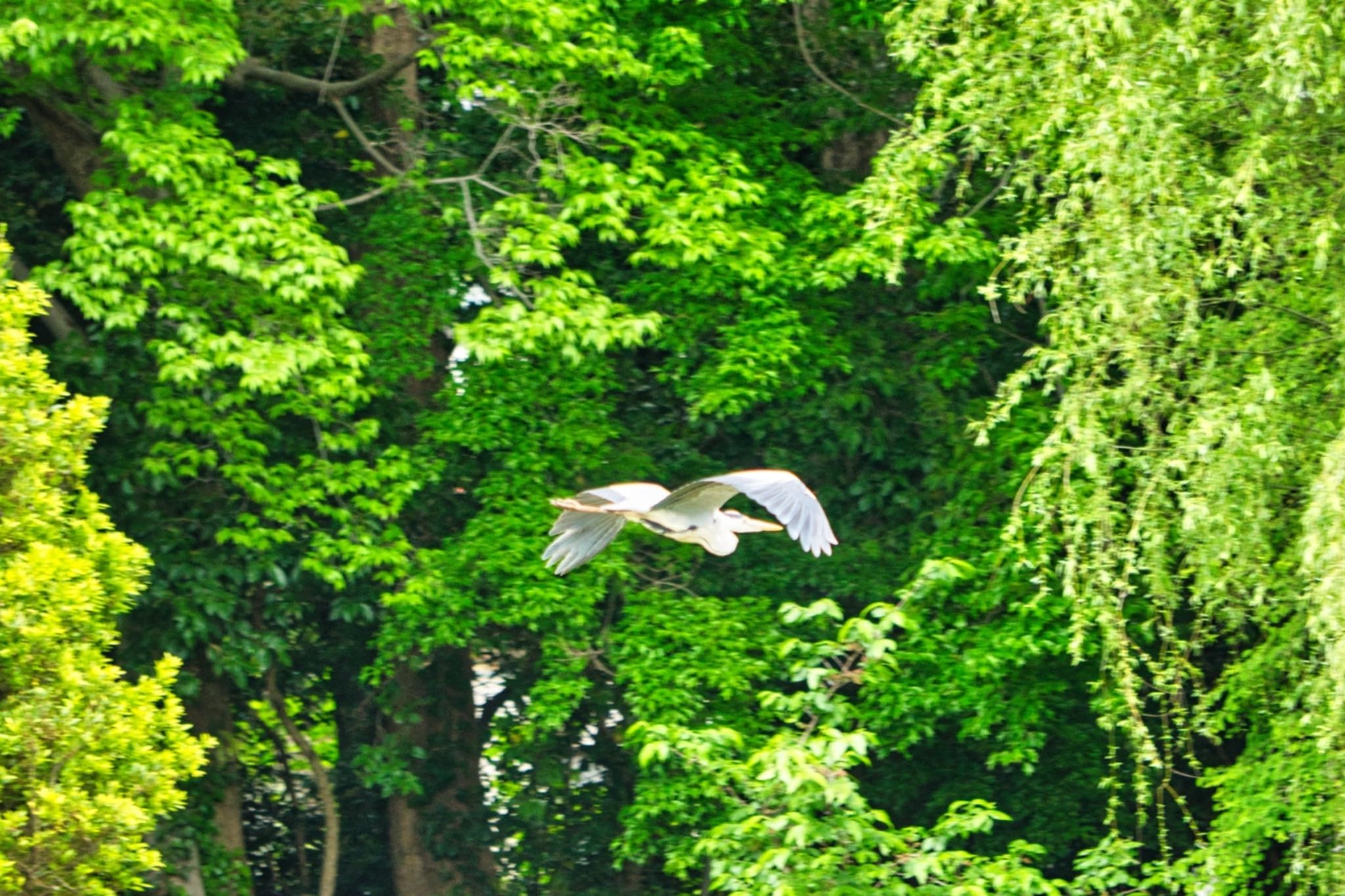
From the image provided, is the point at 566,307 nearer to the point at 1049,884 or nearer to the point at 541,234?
the point at 541,234

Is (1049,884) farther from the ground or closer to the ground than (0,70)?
closer to the ground

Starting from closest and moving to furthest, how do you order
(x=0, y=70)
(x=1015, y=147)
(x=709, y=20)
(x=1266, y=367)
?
1. (x=1266, y=367)
2. (x=1015, y=147)
3. (x=0, y=70)
4. (x=709, y=20)

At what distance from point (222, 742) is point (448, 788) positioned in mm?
1800

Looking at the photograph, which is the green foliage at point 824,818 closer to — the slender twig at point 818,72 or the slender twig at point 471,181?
the slender twig at point 471,181

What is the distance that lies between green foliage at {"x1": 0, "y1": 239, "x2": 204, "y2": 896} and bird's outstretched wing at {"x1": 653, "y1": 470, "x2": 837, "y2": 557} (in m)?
2.25

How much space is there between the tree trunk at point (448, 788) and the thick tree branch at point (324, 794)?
1.83 feet

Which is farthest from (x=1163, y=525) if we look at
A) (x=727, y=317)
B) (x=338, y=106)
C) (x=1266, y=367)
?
(x=338, y=106)

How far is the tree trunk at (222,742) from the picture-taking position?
978 cm

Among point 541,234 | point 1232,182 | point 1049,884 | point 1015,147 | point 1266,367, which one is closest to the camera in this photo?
point 1049,884

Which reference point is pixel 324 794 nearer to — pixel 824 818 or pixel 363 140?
pixel 363 140

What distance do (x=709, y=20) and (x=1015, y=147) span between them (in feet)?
8.38

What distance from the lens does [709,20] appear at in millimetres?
9383

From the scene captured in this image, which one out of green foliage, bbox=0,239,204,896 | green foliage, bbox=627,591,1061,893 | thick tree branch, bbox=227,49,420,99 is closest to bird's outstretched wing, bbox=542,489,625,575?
green foliage, bbox=627,591,1061,893

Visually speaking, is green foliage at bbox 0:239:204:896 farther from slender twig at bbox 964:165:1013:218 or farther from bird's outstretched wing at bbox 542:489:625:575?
slender twig at bbox 964:165:1013:218
